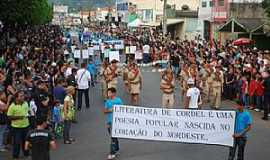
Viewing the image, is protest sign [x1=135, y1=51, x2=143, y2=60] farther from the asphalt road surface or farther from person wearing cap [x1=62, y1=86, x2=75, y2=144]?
person wearing cap [x1=62, y1=86, x2=75, y2=144]

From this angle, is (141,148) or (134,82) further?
(134,82)

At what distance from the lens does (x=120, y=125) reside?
12.9 m

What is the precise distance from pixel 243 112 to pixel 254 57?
13510mm

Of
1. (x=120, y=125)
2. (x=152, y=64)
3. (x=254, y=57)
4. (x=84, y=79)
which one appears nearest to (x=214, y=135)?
(x=120, y=125)

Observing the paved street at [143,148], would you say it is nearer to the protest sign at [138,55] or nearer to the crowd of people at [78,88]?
the crowd of people at [78,88]

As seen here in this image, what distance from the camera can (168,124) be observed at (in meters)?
13.1

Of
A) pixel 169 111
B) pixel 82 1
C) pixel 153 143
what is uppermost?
pixel 82 1

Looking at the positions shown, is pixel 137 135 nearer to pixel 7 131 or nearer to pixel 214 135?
pixel 214 135

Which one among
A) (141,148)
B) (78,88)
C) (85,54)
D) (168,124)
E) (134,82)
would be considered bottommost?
(141,148)

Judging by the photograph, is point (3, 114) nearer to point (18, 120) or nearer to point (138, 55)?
point (18, 120)

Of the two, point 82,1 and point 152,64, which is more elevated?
point 82,1

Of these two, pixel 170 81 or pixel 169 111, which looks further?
pixel 170 81

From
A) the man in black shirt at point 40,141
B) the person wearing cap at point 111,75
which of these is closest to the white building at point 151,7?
the person wearing cap at point 111,75

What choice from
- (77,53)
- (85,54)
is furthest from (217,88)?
(77,53)
